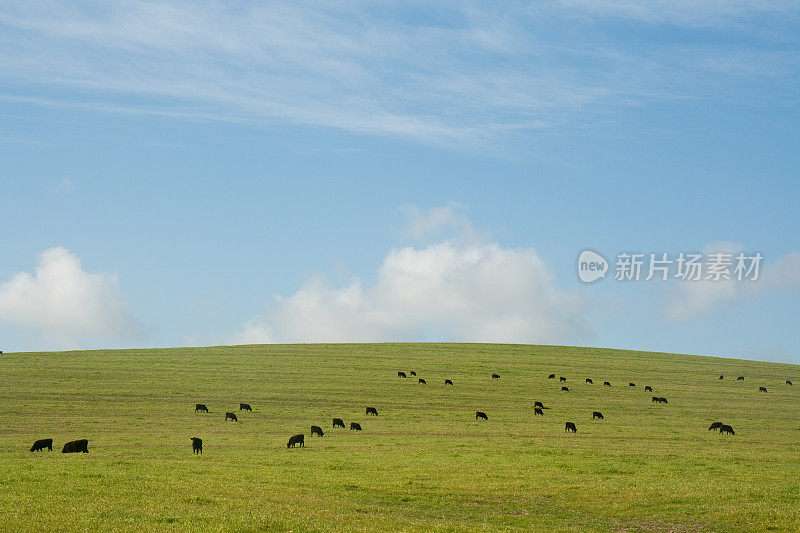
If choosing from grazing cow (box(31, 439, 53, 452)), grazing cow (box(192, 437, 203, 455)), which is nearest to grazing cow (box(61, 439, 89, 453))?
grazing cow (box(31, 439, 53, 452))

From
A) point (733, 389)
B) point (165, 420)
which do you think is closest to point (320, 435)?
point (165, 420)

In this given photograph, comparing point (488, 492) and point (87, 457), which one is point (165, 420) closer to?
point (87, 457)

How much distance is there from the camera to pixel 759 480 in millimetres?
29969

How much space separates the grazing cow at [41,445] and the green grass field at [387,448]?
0.50m

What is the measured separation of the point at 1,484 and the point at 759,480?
A: 27808 mm

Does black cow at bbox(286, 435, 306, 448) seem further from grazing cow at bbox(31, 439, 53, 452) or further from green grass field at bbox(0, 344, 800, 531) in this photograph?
grazing cow at bbox(31, 439, 53, 452)

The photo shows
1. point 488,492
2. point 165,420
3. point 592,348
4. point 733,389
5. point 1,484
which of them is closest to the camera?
point 1,484

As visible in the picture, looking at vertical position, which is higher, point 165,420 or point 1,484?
point 165,420

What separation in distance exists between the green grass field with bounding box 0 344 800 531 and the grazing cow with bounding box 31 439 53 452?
50 cm

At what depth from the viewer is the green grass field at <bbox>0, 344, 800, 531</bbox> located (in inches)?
858

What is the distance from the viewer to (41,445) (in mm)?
36031

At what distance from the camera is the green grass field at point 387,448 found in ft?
71.5

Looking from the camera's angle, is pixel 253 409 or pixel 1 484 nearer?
pixel 1 484

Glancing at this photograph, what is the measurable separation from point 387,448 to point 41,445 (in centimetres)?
1671
